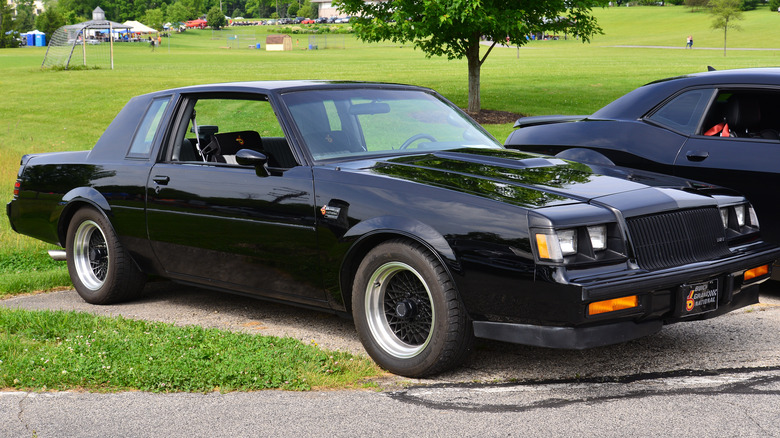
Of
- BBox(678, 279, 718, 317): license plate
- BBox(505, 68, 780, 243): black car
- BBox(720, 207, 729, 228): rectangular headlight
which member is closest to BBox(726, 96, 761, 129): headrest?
BBox(505, 68, 780, 243): black car

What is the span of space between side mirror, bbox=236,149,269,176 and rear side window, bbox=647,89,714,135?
10.5ft

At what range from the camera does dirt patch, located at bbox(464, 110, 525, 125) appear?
21375mm

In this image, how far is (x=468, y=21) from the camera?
2055cm

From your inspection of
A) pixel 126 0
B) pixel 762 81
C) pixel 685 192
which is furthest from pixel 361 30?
pixel 126 0

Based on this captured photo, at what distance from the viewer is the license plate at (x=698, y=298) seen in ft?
13.5

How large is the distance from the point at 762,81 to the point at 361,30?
1689 cm

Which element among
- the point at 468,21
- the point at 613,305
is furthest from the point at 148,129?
the point at 468,21

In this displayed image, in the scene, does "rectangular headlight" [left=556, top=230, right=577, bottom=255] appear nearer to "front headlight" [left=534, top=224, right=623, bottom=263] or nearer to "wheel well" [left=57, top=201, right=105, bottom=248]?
"front headlight" [left=534, top=224, right=623, bottom=263]

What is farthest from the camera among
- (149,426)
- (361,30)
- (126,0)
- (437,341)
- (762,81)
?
(126,0)

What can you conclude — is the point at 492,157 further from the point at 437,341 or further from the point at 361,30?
the point at 361,30

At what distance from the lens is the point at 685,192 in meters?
4.62

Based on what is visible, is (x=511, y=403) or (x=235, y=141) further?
(x=235, y=141)

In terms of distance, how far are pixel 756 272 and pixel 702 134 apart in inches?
73.3

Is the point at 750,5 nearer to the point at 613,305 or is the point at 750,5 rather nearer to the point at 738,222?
the point at 738,222
